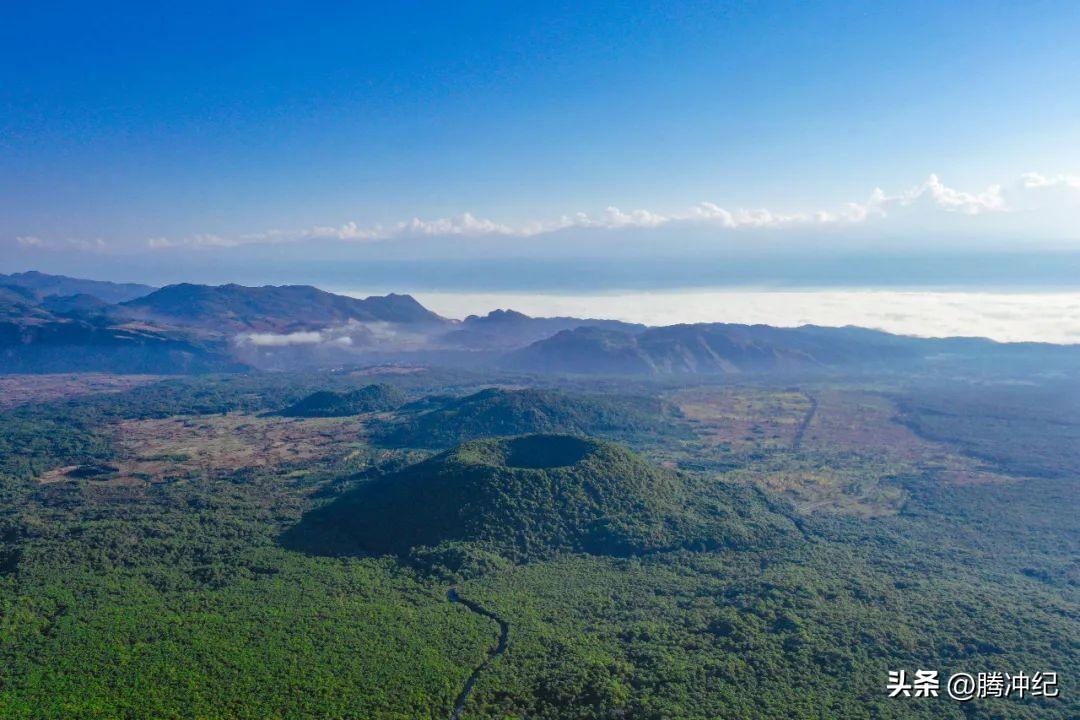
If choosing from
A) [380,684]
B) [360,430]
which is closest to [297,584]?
[380,684]

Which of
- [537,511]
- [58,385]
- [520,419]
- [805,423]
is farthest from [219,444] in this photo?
[805,423]

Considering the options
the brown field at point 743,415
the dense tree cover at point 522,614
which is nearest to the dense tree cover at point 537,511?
the dense tree cover at point 522,614

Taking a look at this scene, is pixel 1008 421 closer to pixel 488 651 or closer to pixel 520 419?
pixel 520 419

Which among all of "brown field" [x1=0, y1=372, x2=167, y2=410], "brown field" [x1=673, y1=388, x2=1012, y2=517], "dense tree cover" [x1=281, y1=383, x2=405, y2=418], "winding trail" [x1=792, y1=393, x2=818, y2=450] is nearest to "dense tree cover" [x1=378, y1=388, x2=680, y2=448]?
"brown field" [x1=673, y1=388, x2=1012, y2=517]

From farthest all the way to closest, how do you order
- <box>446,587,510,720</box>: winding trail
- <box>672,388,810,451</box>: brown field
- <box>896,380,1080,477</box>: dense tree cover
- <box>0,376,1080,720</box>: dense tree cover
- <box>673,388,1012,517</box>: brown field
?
<box>672,388,810,451</box>: brown field
<box>896,380,1080,477</box>: dense tree cover
<box>673,388,1012,517</box>: brown field
<box>0,376,1080,720</box>: dense tree cover
<box>446,587,510,720</box>: winding trail

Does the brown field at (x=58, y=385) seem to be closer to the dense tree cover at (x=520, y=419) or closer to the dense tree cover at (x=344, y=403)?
the dense tree cover at (x=344, y=403)

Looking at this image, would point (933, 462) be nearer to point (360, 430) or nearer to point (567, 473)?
point (567, 473)

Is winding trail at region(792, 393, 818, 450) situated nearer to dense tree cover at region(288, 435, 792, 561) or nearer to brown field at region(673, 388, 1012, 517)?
brown field at region(673, 388, 1012, 517)
